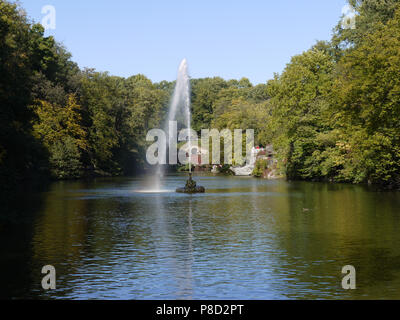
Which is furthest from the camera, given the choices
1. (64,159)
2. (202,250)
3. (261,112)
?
(261,112)

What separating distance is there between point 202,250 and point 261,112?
9903 centimetres

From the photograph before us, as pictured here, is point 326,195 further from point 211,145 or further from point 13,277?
point 211,145

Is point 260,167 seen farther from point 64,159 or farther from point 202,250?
point 202,250

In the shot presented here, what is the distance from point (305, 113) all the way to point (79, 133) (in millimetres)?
39227

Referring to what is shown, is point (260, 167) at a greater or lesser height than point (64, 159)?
lesser

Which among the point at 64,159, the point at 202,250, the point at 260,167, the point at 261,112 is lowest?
the point at 202,250

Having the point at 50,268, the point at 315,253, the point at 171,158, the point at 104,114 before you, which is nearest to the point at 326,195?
the point at 315,253

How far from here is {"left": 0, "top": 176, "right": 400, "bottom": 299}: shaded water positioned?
17047 millimetres

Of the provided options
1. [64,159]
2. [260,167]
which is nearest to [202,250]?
[64,159]

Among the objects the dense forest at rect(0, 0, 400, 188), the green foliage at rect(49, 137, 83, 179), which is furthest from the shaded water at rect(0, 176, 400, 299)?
the green foliage at rect(49, 137, 83, 179)

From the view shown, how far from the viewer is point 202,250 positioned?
2375cm

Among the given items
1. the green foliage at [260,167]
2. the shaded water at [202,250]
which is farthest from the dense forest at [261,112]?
the shaded water at [202,250]

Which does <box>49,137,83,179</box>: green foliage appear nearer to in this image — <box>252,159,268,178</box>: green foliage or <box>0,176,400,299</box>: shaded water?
<box>252,159,268,178</box>: green foliage

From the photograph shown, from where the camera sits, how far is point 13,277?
18.6 m
